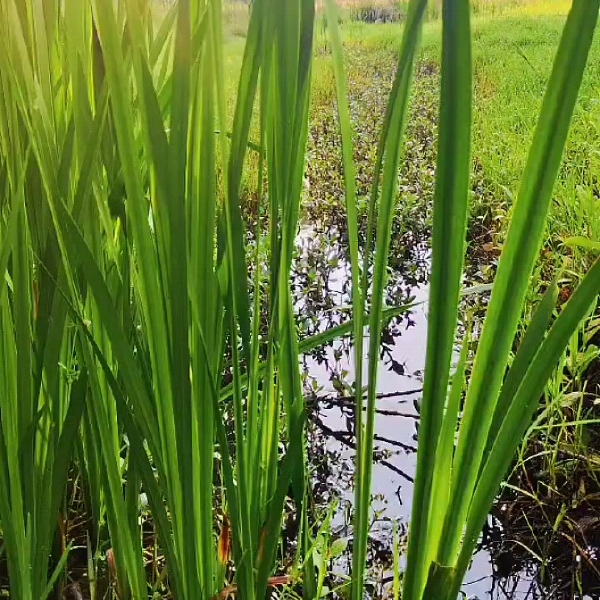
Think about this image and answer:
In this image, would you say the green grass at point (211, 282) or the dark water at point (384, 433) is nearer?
the green grass at point (211, 282)

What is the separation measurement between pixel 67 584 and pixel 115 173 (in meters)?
0.42

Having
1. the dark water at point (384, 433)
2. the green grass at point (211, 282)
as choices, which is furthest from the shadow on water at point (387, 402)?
the green grass at point (211, 282)

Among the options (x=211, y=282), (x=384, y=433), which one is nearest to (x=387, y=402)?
(x=384, y=433)

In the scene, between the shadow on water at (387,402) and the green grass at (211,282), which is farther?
the shadow on water at (387,402)

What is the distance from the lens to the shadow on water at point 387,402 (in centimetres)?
84

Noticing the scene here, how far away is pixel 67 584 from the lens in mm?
679

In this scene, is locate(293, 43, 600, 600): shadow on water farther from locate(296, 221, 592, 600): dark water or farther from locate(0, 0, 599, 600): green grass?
locate(0, 0, 599, 600): green grass

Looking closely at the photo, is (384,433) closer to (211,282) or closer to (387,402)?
(387,402)

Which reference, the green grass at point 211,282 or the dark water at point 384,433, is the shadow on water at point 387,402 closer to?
the dark water at point 384,433

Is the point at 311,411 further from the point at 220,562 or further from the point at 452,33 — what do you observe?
the point at 452,33

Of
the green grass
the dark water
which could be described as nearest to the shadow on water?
the dark water

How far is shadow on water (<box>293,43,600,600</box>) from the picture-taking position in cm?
84

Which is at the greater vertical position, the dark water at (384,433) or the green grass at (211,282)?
the green grass at (211,282)

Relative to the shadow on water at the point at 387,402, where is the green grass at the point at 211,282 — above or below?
above
